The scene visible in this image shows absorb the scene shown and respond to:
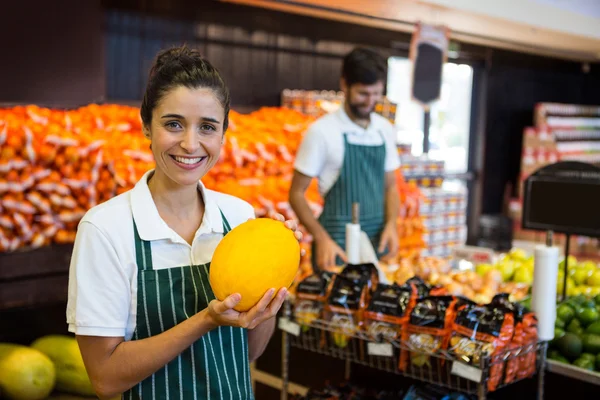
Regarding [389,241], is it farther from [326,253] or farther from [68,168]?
[68,168]

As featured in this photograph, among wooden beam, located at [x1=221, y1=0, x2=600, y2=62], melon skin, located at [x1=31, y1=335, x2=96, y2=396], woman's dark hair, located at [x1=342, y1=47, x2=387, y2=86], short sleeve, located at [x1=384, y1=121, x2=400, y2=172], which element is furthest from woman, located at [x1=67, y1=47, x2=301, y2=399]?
wooden beam, located at [x1=221, y1=0, x2=600, y2=62]

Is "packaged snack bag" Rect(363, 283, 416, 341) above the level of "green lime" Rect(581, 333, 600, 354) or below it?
above

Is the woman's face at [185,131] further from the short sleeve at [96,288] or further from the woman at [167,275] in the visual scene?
the short sleeve at [96,288]

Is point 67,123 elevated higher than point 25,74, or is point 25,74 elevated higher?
point 25,74

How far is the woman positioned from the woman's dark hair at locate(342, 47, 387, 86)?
6.39 feet

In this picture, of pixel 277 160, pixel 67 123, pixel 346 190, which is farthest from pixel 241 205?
pixel 277 160

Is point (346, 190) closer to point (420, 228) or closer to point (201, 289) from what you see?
point (420, 228)

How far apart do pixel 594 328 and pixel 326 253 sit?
1237mm

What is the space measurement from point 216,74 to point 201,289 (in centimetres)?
48

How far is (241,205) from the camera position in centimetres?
176

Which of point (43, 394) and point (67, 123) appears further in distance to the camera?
point (67, 123)

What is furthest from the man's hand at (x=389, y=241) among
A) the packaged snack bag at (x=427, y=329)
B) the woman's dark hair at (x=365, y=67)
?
the packaged snack bag at (x=427, y=329)

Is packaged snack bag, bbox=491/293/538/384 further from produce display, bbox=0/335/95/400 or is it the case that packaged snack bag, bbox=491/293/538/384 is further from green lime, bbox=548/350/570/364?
produce display, bbox=0/335/95/400

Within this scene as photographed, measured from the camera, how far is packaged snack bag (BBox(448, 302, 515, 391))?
2.04 meters
